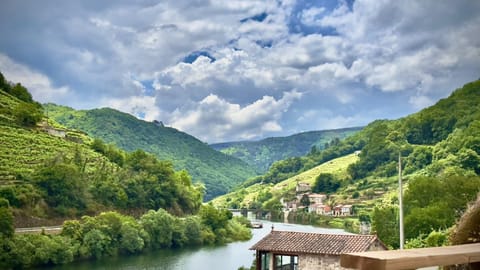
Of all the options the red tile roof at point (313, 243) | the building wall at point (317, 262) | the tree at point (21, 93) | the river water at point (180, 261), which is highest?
the tree at point (21, 93)

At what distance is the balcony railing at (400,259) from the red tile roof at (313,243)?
15.0m

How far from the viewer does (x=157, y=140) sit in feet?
459

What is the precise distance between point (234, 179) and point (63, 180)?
104 metres

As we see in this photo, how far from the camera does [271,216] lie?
8819 cm

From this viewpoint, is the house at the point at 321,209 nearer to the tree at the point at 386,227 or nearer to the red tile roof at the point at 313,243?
the tree at the point at 386,227

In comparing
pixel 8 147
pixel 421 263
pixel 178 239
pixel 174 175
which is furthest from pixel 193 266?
pixel 421 263

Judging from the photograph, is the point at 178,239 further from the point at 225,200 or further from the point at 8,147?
the point at 225,200

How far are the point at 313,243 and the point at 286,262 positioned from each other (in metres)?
1.31

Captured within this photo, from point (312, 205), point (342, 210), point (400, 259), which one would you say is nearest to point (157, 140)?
point (312, 205)

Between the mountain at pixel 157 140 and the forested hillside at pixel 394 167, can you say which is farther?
the mountain at pixel 157 140

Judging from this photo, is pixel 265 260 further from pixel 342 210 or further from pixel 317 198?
pixel 317 198

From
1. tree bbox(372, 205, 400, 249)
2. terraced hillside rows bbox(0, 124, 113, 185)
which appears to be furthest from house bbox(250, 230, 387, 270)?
terraced hillside rows bbox(0, 124, 113, 185)

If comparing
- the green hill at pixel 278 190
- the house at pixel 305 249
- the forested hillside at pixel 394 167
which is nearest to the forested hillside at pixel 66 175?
the forested hillside at pixel 394 167

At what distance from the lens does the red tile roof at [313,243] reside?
17.1 meters
